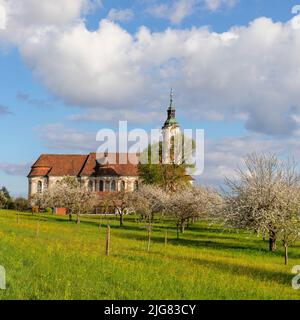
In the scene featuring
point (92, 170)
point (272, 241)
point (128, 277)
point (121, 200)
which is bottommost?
point (272, 241)

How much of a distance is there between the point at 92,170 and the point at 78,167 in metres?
5.01

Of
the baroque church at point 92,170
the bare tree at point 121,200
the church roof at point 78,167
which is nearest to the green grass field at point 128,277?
the bare tree at point 121,200

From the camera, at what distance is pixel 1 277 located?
1695 cm

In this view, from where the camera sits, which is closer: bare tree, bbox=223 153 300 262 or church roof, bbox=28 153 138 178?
bare tree, bbox=223 153 300 262

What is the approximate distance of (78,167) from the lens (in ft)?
408

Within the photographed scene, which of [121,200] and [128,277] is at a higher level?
[121,200]

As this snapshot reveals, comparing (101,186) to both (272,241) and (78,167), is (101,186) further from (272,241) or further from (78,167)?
(272,241)

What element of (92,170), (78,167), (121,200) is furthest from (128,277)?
(78,167)

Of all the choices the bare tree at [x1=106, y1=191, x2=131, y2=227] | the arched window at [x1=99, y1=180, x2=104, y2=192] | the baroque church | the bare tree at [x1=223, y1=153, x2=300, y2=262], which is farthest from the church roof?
the bare tree at [x1=223, y1=153, x2=300, y2=262]

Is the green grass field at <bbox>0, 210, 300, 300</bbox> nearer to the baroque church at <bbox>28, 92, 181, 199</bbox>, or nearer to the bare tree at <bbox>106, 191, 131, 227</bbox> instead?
the bare tree at <bbox>106, 191, 131, 227</bbox>

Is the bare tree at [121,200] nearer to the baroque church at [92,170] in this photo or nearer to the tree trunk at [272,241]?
the tree trunk at [272,241]

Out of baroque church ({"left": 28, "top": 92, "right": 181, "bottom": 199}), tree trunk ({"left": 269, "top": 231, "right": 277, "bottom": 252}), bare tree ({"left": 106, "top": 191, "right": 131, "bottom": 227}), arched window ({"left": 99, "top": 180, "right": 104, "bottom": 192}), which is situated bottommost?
tree trunk ({"left": 269, "top": 231, "right": 277, "bottom": 252})

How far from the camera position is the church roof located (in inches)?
4692
